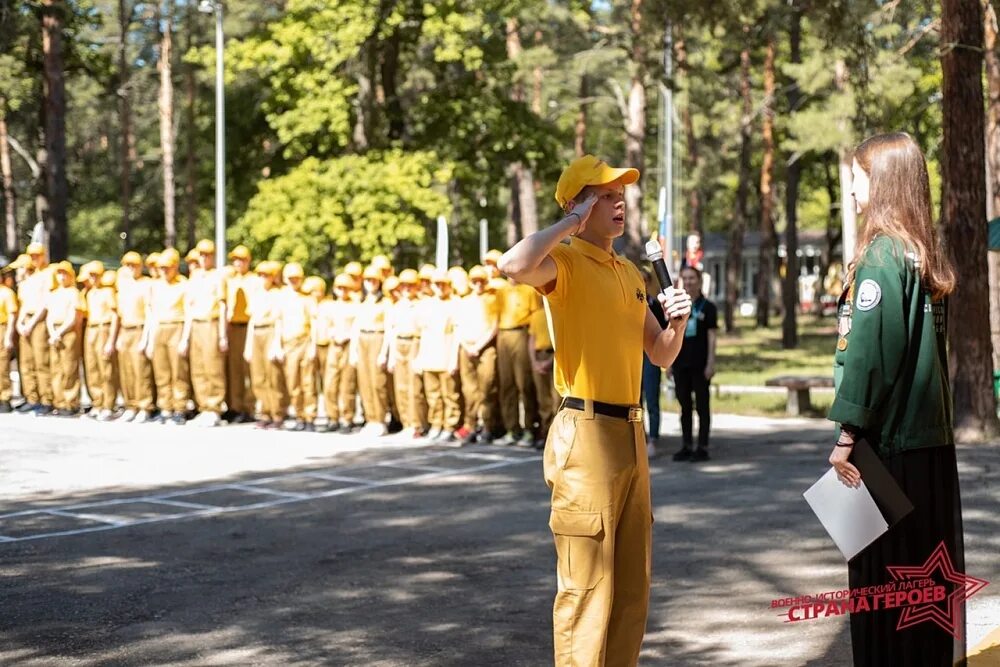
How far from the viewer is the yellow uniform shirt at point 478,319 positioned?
1712 cm

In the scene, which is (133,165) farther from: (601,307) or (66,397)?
(601,307)

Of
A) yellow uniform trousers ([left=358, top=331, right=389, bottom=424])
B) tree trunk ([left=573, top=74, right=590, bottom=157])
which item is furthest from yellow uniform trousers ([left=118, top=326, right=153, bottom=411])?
tree trunk ([left=573, top=74, right=590, bottom=157])

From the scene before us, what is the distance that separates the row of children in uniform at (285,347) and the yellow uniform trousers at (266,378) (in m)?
0.02

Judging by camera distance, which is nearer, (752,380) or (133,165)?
(752,380)

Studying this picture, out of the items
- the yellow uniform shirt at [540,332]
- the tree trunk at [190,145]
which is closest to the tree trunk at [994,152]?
the yellow uniform shirt at [540,332]

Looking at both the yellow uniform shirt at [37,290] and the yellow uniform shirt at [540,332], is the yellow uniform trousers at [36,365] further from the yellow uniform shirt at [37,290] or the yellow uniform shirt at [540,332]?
the yellow uniform shirt at [540,332]

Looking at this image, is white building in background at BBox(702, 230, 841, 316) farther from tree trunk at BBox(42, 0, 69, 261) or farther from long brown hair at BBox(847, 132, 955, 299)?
long brown hair at BBox(847, 132, 955, 299)

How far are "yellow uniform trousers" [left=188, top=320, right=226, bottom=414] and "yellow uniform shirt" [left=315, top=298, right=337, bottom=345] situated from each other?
1324 mm

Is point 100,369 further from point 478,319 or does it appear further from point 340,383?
point 478,319

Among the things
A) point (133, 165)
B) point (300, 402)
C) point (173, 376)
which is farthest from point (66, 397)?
point (133, 165)

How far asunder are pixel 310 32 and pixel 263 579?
1072 inches

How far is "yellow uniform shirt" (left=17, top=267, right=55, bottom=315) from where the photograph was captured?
21500 millimetres

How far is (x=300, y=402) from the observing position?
19.2 m

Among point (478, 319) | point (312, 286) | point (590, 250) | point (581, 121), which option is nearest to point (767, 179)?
point (581, 121)
